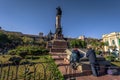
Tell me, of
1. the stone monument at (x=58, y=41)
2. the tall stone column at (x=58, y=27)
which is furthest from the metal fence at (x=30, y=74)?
the tall stone column at (x=58, y=27)

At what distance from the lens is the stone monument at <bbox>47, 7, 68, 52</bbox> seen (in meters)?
16.5

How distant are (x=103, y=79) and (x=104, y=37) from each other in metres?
51.5

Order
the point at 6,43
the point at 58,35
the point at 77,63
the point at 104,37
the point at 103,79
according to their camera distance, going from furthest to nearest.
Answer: the point at 104,37 < the point at 6,43 < the point at 58,35 < the point at 77,63 < the point at 103,79

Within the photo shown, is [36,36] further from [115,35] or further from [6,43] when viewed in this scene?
[115,35]

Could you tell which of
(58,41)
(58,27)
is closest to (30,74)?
(58,41)

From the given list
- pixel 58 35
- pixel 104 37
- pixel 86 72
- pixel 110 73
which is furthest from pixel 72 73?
pixel 104 37

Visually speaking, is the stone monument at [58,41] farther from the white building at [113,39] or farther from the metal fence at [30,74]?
the white building at [113,39]

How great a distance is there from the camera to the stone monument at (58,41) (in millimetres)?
16531

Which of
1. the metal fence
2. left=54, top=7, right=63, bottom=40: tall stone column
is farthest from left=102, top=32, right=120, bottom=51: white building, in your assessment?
the metal fence

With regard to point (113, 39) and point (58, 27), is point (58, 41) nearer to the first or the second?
point (58, 27)

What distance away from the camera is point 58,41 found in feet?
57.2

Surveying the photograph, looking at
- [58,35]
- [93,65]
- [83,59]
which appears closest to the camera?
[93,65]

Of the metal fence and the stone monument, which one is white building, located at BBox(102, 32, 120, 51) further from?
the metal fence

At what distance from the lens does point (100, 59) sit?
374 inches
